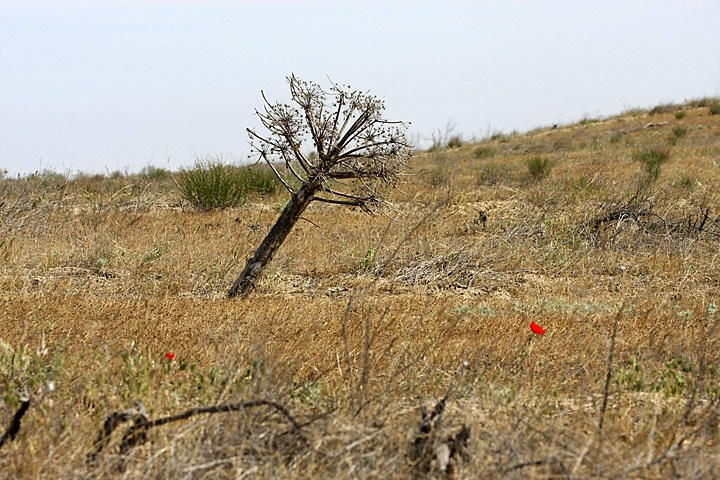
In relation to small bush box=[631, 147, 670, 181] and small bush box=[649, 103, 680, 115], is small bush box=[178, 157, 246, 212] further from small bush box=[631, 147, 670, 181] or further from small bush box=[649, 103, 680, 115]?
small bush box=[649, 103, 680, 115]

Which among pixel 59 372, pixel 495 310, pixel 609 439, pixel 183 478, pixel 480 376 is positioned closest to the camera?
pixel 183 478

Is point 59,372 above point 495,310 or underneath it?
above

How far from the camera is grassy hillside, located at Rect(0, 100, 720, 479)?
248cm

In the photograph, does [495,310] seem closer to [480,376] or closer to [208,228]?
[480,376]

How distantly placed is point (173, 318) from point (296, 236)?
4.14m

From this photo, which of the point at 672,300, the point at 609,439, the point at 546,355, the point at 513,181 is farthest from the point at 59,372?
the point at 513,181

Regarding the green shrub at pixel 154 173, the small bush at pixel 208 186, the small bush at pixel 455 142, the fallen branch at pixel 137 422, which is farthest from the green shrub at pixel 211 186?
the small bush at pixel 455 142

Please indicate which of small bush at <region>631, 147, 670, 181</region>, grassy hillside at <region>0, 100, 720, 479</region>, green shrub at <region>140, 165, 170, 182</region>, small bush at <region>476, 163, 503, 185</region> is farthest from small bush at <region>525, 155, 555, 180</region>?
green shrub at <region>140, 165, 170, 182</region>

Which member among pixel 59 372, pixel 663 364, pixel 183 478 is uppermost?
pixel 59 372

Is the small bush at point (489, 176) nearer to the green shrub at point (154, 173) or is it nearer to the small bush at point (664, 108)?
the green shrub at point (154, 173)

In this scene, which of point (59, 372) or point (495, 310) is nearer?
point (59, 372)

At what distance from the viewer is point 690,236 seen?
773 centimetres

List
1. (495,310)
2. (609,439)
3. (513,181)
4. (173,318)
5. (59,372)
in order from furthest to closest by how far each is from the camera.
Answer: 1. (513,181)
2. (495,310)
3. (173,318)
4. (59,372)
5. (609,439)

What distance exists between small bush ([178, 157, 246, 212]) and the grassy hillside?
39 cm
